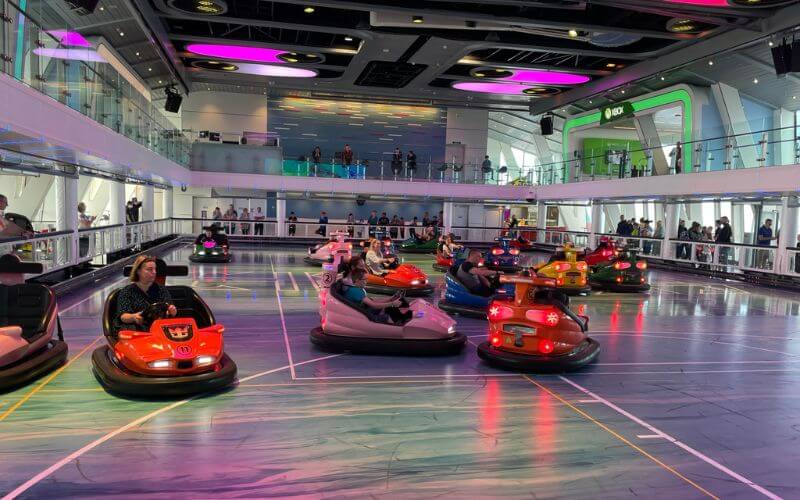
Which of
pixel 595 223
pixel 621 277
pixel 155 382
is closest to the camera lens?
pixel 155 382

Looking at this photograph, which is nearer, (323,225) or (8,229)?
(8,229)

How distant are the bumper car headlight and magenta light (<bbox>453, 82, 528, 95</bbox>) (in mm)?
24700

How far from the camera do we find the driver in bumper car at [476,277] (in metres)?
10.1

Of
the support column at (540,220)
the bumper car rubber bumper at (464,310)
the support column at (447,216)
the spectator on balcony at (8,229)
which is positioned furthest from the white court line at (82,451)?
the support column at (540,220)

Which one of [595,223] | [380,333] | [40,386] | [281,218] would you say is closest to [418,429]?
[380,333]

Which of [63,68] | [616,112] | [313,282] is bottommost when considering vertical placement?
[313,282]

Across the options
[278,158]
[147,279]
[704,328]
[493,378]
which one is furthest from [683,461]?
[278,158]

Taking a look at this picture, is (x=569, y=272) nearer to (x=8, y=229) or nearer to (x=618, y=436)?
(x=618, y=436)

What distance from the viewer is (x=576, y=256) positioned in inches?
555

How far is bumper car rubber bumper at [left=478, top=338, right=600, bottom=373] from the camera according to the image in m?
6.52

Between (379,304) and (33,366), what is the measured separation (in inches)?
144

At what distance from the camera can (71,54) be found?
10070 millimetres

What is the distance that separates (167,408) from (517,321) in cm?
368

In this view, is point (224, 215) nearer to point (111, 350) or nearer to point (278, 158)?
point (278, 158)
